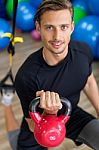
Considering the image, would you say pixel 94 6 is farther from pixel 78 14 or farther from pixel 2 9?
pixel 2 9

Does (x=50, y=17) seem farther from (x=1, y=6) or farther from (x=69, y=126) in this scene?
(x=1, y=6)

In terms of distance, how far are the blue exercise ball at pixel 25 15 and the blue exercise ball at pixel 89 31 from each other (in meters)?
0.54

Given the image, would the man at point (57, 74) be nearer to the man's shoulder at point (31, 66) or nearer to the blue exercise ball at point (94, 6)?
the man's shoulder at point (31, 66)

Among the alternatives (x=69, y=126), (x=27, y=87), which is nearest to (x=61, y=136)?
(x=27, y=87)

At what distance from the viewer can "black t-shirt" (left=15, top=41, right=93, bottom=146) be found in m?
1.22

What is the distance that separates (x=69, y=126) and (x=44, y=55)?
362 mm

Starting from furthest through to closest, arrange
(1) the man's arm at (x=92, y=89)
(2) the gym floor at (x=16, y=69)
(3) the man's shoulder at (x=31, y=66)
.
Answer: (2) the gym floor at (x=16, y=69)
(1) the man's arm at (x=92, y=89)
(3) the man's shoulder at (x=31, y=66)

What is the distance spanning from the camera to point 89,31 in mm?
2312

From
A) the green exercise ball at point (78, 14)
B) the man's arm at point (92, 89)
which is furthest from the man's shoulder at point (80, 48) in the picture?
the green exercise ball at point (78, 14)

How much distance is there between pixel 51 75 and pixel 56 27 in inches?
8.8

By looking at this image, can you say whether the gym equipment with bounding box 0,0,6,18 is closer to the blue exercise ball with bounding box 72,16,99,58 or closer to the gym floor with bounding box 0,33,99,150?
the gym floor with bounding box 0,33,99,150

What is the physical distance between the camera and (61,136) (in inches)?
37.6

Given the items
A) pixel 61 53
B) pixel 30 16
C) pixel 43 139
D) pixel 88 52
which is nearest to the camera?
pixel 43 139

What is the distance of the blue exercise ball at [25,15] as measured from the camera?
2.71 metres
